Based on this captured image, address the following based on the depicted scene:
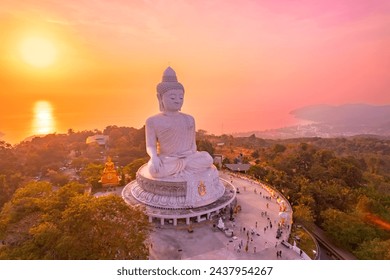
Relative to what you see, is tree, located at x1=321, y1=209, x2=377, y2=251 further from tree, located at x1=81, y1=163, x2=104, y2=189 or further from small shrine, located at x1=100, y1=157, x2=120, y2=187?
tree, located at x1=81, y1=163, x2=104, y2=189

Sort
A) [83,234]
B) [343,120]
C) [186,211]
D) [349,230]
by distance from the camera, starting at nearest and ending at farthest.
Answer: [83,234]
[349,230]
[186,211]
[343,120]

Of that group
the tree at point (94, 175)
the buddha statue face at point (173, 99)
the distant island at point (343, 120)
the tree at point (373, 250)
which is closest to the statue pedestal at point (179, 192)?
the buddha statue face at point (173, 99)

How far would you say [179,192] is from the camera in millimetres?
13367

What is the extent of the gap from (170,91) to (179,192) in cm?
515

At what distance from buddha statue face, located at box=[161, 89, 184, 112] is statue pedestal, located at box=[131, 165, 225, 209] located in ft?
12.1

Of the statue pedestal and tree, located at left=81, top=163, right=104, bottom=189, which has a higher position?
the statue pedestal

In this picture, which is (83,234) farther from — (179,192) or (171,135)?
(171,135)

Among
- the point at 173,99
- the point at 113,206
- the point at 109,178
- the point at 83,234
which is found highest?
the point at 173,99

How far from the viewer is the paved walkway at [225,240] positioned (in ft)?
35.6

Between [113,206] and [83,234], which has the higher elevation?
[113,206]

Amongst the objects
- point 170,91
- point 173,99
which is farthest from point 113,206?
point 170,91

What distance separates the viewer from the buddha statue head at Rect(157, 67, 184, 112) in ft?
46.0

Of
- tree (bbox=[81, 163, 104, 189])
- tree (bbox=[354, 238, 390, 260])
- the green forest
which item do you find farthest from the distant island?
tree (bbox=[81, 163, 104, 189])
